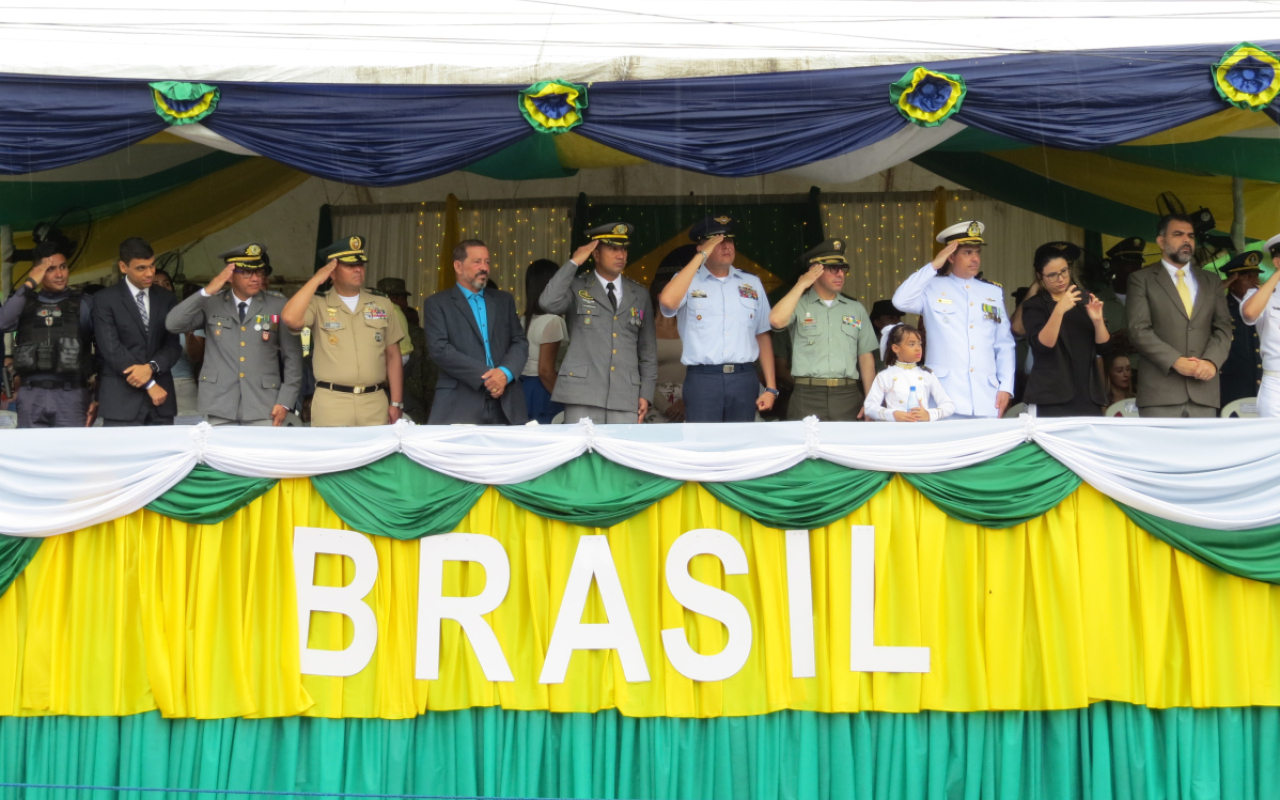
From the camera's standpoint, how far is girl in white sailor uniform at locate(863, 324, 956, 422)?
485 centimetres

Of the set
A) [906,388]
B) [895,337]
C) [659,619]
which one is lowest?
[659,619]

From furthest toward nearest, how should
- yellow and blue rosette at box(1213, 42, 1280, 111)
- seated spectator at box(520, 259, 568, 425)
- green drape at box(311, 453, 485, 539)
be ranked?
seated spectator at box(520, 259, 568, 425) < yellow and blue rosette at box(1213, 42, 1280, 111) < green drape at box(311, 453, 485, 539)

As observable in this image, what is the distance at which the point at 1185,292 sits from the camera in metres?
5.05

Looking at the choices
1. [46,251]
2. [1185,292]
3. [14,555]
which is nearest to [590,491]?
[14,555]

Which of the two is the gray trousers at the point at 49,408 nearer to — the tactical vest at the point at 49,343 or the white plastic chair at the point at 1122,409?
the tactical vest at the point at 49,343

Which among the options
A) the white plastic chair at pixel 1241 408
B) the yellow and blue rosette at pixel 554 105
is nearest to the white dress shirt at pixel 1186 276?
the white plastic chair at pixel 1241 408

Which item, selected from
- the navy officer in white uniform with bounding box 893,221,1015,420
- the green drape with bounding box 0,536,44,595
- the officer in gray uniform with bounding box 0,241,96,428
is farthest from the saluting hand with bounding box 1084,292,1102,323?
the officer in gray uniform with bounding box 0,241,96,428

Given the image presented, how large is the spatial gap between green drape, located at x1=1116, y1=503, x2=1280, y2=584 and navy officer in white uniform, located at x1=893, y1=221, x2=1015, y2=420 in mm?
1054

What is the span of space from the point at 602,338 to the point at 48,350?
2526 millimetres

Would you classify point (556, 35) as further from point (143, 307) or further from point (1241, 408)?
point (1241, 408)

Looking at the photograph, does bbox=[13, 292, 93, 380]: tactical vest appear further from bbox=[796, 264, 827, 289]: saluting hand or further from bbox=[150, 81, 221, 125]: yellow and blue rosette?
bbox=[796, 264, 827, 289]: saluting hand

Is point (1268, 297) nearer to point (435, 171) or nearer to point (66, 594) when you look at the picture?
point (435, 171)

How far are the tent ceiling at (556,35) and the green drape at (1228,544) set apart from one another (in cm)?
193

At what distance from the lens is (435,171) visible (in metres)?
4.64
